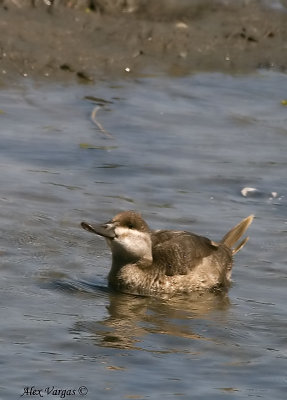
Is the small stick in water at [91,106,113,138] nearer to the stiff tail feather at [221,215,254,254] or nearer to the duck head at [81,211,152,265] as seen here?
the stiff tail feather at [221,215,254,254]

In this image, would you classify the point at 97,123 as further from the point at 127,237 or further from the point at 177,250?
the point at 127,237

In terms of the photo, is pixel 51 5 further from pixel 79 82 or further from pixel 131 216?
pixel 131 216

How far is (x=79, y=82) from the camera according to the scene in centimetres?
1599

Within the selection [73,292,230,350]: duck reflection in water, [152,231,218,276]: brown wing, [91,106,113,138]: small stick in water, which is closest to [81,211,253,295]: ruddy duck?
[152,231,218,276]: brown wing

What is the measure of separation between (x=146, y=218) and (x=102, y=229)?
1.83 meters

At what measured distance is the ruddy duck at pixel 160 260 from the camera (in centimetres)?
1098

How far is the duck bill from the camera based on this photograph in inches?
419

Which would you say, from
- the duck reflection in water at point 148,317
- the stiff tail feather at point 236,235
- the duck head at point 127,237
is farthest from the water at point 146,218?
the duck head at point 127,237

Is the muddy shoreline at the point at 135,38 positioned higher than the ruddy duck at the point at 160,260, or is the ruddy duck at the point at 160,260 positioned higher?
the muddy shoreline at the point at 135,38

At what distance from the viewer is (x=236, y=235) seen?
11.8 meters

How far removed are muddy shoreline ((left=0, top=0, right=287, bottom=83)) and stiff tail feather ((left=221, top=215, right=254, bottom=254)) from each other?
4802 mm

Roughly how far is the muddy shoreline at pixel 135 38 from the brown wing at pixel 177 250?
16.3ft

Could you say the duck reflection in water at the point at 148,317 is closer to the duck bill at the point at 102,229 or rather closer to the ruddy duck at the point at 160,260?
the ruddy duck at the point at 160,260

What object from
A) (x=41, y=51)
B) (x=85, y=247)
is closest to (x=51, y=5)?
(x=41, y=51)
